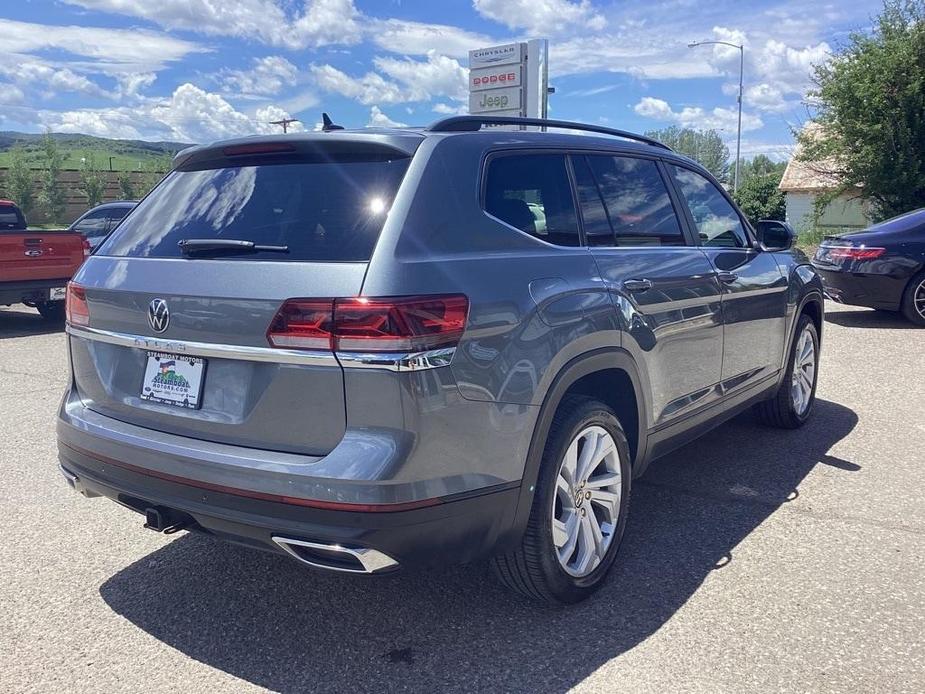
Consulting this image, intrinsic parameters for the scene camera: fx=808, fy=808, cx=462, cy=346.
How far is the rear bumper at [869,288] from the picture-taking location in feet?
32.4

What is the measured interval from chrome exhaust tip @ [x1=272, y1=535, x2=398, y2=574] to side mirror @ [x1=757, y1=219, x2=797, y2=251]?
3.54 metres

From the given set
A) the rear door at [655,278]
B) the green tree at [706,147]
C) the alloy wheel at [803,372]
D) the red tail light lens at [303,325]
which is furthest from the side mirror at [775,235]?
the green tree at [706,147]

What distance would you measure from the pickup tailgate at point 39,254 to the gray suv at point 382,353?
7.95 meters

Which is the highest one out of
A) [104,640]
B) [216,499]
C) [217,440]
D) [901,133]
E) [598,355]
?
[901,133]

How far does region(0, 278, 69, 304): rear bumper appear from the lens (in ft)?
33.3

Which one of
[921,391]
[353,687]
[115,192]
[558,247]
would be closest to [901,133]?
[921,391]

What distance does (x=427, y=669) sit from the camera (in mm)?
2789

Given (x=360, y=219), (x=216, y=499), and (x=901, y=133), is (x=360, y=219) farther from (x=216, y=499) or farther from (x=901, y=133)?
(x=901, y=133)

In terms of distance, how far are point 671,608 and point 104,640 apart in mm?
2158

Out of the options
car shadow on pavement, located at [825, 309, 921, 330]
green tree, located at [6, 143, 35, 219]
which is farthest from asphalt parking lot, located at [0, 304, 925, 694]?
green tree, located at [6, 143, 35, 219]

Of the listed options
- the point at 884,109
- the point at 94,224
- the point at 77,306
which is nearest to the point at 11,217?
the point at 94,224

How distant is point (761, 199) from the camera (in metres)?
48.2

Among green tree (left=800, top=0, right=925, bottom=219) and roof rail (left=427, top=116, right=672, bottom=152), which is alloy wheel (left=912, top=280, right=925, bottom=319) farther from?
green tree (left=800, top=0, right=925, bottom=219)

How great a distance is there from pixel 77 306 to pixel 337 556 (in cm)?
156
